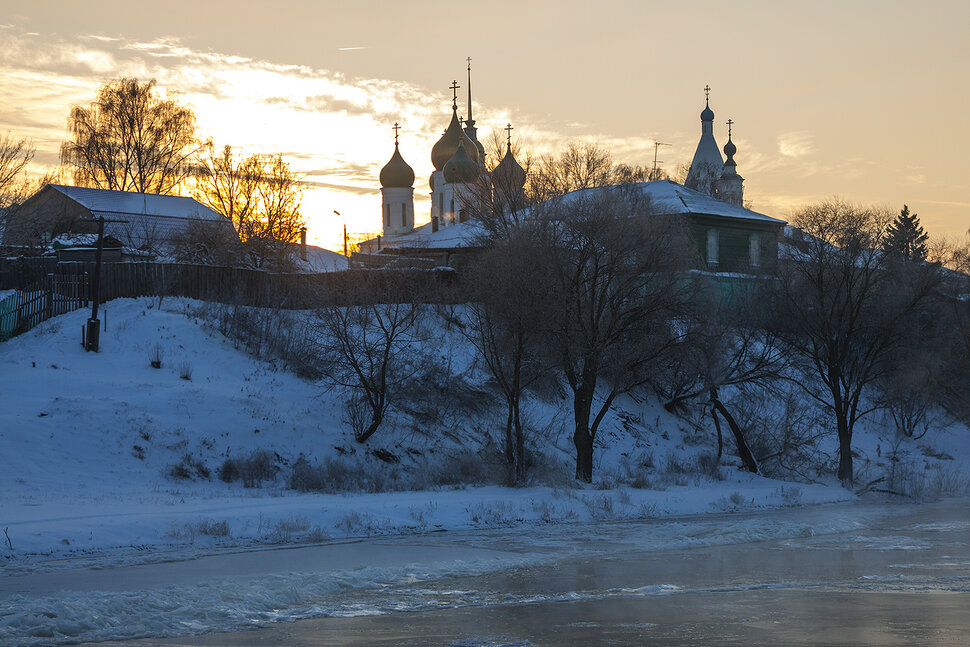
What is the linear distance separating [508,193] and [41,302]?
18877 millimetres

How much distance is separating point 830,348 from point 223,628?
26.0 m

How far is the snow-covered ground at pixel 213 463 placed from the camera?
1847 cm

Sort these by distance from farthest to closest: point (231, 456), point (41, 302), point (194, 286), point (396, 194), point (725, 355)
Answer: point (396, 194), point (194, 286), point (41, 302), point (725, 355), point (231, 456)

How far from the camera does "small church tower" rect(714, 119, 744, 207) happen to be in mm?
83350

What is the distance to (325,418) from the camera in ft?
104

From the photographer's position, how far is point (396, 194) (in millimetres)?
90188

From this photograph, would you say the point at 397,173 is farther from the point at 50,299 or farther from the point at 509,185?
the point at 50,299

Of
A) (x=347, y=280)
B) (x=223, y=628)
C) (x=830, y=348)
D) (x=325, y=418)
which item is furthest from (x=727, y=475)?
(x=223, y=628)

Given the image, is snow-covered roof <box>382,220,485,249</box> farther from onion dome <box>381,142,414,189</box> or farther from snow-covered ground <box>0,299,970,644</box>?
onion dome <box>381,142,414,189</box>

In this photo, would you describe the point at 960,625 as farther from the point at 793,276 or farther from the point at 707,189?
the point at 707,189

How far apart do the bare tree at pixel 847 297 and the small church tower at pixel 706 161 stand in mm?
48567

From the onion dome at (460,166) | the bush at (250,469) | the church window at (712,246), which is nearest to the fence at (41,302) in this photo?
the bush at (250,469)

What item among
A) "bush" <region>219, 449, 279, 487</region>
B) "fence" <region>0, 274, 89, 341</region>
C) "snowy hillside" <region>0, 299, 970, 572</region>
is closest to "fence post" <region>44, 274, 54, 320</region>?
"fence" <region>0, 274, 89, 341</region>

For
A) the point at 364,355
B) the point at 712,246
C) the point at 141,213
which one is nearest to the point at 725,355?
the point at 364,355
